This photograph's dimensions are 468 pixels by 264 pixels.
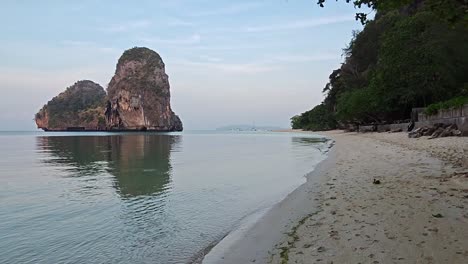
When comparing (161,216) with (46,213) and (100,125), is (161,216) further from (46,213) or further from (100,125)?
(100,125)

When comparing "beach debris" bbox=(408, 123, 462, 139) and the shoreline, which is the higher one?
"beach debris" bbox=(408, 123, 462, 139)

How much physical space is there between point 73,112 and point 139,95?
43883 mm

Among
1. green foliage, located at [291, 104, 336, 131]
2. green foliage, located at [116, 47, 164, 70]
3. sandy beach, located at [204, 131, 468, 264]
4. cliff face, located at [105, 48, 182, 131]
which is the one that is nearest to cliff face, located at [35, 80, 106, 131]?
cliff face, located at [105, 48, 182, 131]

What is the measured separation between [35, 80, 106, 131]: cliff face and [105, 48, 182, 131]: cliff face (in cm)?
1528

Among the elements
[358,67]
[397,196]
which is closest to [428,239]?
[397,196]

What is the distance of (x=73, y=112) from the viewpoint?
180 metres

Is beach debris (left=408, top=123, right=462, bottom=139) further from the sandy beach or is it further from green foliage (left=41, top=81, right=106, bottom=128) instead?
green foliage (left=41, top=81, right=106, bottom=128)

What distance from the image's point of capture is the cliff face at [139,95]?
516 ft

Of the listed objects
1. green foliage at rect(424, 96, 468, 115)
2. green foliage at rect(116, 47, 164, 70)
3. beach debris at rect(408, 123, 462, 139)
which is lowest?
beach debris at rect(408, 123, 462, 139)

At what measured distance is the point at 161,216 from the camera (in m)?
7.93

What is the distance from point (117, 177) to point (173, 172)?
2574 millimetres

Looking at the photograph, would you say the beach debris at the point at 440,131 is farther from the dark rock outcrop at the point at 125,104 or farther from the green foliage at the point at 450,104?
the dark rock outcrop at the point at 125,104

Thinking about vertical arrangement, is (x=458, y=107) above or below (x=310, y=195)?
above

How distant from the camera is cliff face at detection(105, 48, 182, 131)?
516ft
